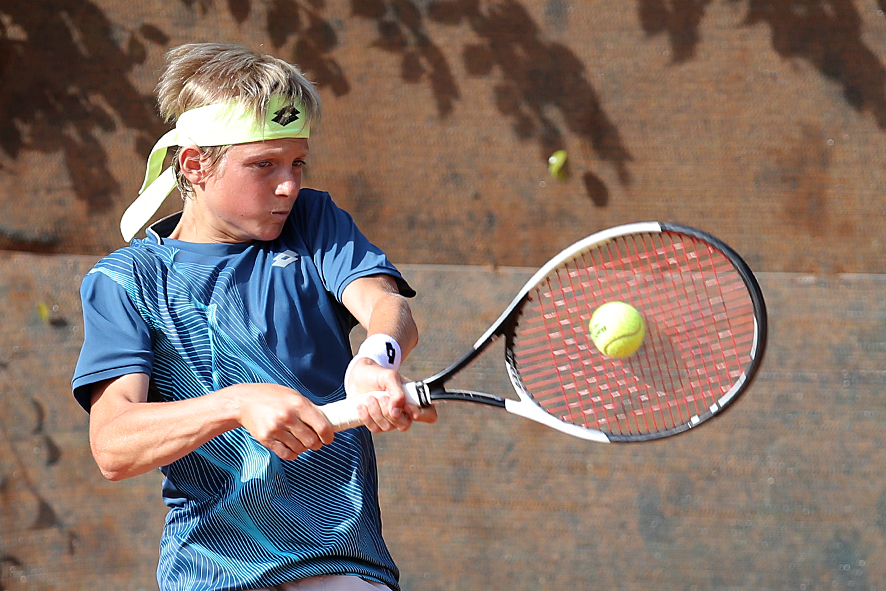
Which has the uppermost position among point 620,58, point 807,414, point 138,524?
point 620,58

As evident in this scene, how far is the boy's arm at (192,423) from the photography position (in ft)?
5.44

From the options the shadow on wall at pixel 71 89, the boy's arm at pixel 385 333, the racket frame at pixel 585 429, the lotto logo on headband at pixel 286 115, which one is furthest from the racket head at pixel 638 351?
the shadow on wall at pixel 71 89

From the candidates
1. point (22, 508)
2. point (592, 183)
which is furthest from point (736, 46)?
point (22, 508)

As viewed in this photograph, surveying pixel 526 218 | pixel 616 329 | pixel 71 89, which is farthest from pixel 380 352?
pixel 71 89

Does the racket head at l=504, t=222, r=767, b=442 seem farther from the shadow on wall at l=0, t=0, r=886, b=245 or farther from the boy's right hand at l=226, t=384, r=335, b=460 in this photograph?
the shadow on wall at l=0, t=0, r=886, b=245

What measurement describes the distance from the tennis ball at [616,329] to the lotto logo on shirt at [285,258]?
807mm

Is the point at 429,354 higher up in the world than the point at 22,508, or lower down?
higher up

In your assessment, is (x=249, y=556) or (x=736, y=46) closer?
(x=249, y=556)

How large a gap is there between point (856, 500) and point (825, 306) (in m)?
0.79

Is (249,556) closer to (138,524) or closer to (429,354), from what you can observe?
(429,354)

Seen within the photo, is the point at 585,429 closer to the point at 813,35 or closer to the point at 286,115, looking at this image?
the point at 286,115

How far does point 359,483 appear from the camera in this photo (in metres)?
1.96

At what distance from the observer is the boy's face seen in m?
1.96

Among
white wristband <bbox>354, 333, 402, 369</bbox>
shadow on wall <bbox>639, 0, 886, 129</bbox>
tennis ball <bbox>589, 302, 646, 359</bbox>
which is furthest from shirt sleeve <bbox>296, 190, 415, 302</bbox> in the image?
shadow on wall <bbox>639, 0, 886, 129</bbox>
